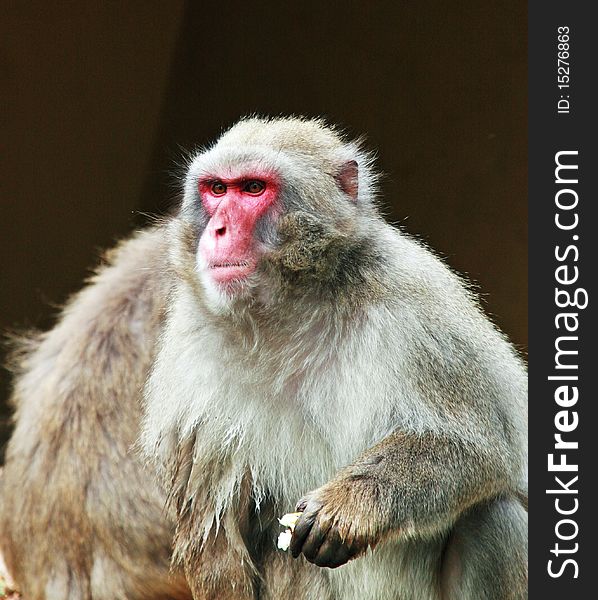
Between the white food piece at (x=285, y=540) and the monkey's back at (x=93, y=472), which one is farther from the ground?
the monkey's back at (x=93, y=472)

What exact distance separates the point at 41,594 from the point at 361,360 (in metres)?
1.59

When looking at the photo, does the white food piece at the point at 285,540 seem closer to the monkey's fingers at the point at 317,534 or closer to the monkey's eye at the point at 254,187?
the monkey's fingers at the point at 317,534

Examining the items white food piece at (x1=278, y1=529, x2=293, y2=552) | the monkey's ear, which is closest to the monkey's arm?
white food piece at (x1=278, y1=529, x2=293, y2=552)

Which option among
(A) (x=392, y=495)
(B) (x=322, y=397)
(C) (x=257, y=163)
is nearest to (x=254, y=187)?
(C) (x=257, y=163)

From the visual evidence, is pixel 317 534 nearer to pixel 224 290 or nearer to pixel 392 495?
pixel 392 495

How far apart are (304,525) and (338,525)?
0.23 feet

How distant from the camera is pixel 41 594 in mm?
3197

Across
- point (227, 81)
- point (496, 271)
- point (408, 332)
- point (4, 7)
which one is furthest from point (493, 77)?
point (4, 7)

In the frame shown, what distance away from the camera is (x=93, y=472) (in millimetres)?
3227

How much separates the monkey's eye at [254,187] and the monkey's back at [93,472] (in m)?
0.97

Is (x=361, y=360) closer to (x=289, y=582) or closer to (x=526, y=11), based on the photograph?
(x=289, y=582)

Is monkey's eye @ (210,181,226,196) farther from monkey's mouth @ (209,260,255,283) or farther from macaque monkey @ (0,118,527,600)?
monkey's mouth @ (209,260,255,283)

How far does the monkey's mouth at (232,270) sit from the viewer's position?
2086 mm

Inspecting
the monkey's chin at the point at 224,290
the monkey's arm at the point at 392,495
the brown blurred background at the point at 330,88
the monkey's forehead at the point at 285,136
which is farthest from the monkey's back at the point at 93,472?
the monkey's arm at the point at 392,495
